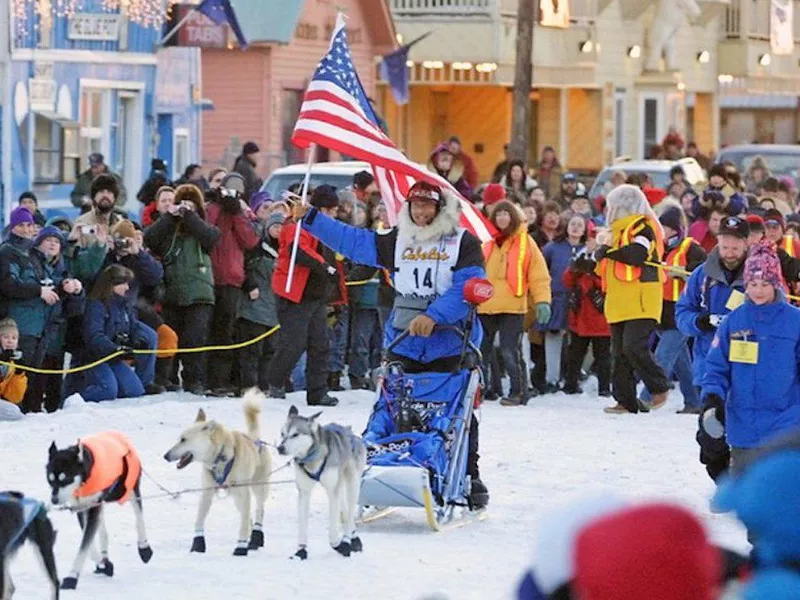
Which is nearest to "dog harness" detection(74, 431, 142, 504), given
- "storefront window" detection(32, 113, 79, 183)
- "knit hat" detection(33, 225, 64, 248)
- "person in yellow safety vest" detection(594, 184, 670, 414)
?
"knit hat" detection(33, 225, 64, 248)

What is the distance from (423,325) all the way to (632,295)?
5397 millimetres

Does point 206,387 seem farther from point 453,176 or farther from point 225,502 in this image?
point 453,176

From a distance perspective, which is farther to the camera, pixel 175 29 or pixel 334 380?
pixel 175 29

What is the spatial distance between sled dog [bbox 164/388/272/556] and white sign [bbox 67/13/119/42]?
17899mm

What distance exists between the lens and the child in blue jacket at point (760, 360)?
9250mm

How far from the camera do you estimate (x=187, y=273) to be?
51.3ft

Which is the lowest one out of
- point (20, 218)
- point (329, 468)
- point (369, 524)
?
point (369, 524)

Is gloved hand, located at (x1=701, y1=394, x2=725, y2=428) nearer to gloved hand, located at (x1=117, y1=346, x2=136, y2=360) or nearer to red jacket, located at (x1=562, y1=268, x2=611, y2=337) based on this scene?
gloved hand, located at (x1=117, y1=346, x2=136, y2=360)

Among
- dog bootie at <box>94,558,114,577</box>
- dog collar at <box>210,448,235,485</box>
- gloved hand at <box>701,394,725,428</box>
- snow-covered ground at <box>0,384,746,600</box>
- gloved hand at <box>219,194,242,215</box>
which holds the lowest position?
snow-covered ground at <box>0,384,746,600</box>

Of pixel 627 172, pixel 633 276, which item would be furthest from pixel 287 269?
pixel 627 172

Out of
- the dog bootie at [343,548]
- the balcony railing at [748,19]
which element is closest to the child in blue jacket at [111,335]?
the dog bootie at [343,548]

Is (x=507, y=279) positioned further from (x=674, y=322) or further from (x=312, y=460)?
(x=312, y=460)

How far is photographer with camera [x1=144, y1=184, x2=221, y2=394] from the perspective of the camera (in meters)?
15.6

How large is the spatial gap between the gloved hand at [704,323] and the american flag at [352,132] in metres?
1.20
